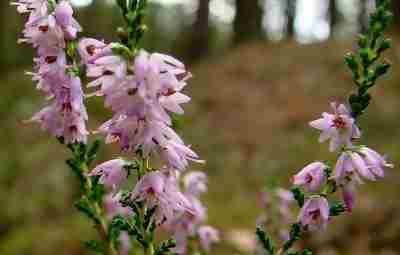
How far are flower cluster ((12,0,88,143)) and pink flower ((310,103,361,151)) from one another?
588 millimetres

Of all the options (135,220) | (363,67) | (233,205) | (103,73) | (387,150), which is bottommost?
(135,220)

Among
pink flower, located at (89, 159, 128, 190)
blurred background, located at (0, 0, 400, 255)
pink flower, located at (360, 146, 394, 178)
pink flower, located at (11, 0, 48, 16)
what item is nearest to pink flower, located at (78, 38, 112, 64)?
pink flower, located at (11, 0, 48, 16)

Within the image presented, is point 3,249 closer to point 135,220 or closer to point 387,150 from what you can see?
point 387,150

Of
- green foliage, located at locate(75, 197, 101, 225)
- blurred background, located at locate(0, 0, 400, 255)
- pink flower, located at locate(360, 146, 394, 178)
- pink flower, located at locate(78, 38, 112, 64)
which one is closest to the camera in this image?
pink flower, located at locate(78, 38, 112, 64)

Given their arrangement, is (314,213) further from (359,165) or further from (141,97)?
(141,97)

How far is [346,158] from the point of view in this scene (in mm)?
1705

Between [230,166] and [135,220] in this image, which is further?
[230,166]

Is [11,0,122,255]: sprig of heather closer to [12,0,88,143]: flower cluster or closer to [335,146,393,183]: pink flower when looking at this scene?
[12,0,88,143]: flower cluster

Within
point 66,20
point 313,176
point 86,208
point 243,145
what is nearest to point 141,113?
point 66,20

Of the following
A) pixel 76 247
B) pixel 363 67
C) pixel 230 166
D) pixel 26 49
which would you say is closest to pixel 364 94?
pixel 363 67

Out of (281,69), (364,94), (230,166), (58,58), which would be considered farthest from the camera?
(281,69)

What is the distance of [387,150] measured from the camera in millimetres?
8500

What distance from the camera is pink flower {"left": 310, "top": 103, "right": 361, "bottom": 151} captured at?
1703 millimetres

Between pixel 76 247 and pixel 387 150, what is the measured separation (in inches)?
149
